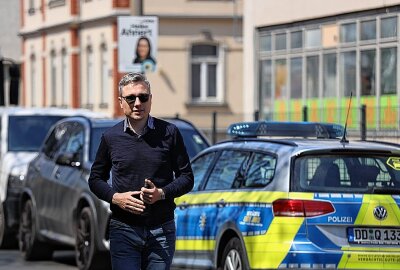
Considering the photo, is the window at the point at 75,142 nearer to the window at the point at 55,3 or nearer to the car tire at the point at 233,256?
the car tire at the point at 233,256

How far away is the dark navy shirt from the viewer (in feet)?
27.5

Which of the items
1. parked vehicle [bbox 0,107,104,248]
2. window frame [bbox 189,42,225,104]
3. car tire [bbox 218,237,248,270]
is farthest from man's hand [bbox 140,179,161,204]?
window frame [bbox 189,42,225,104]

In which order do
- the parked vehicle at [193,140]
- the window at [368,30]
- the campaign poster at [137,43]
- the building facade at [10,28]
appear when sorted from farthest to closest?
the building facade at [10,28] → the window at [368,30] → the campaign poster at [137,43] → the parked vehicle at [193,140]


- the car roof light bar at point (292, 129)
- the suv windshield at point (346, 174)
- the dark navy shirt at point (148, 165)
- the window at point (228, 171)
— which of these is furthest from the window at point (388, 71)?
the dark navy shirt at point (148, 165)

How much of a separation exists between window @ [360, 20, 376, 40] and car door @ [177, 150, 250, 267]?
566 inches

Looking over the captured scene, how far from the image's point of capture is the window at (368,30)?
2681 cm

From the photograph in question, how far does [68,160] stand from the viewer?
15.4m

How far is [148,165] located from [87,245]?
6507 mm

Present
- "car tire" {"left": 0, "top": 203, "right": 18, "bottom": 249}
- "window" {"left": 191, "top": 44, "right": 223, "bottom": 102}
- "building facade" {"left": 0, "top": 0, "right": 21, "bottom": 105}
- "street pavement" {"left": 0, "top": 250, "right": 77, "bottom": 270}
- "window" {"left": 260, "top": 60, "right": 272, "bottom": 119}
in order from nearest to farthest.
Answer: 1. "street pavement" {"left": 0, "top": 250, "right": 77, "bottom": 270}
2. "car tire" {"left": 0, "top": 203, "right": 18, "bottom": 249}
3. "window" {"left": 260, "top": 60, "right": 272, "bottom": 119}
4. "window" {"left": 191, "top": 44, "right": 223, "bottom": 102}
5. "building facade" {"left": 0, "top": 0, "right": 21, "bottom": 105}

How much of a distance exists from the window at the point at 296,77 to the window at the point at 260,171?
18.3 m

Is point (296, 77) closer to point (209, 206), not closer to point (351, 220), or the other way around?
point (209, 206)

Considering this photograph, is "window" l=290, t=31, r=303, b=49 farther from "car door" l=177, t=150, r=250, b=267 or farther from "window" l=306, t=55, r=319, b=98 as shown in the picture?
"car door" l=177, t=150, r=250, b=267

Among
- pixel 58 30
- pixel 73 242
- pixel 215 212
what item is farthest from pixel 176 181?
pixel 58 30

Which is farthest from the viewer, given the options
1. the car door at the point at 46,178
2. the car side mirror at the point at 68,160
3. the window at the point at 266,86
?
the window at the point at 266,86
